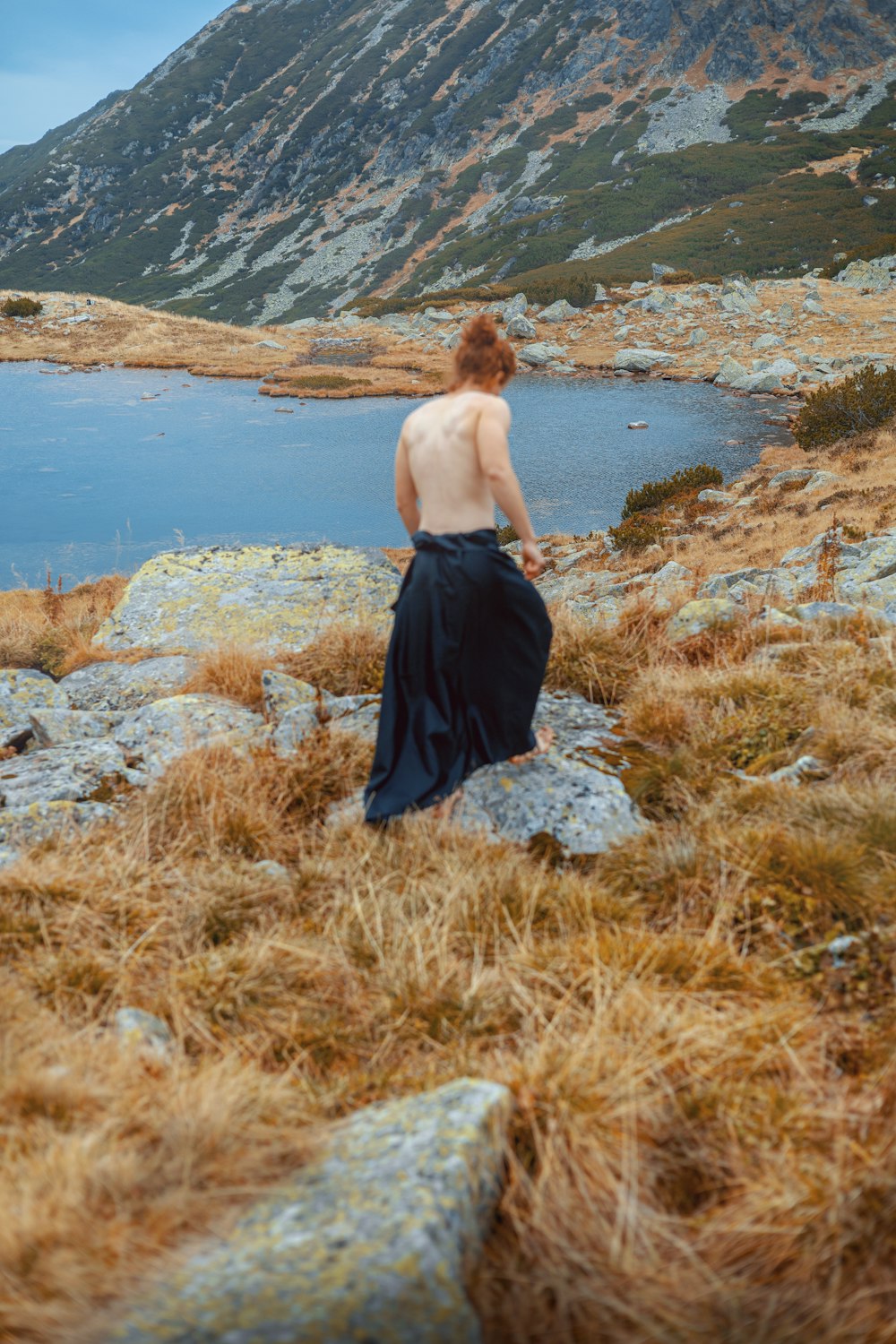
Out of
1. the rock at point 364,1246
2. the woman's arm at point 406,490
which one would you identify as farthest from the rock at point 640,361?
the rock at point 364,1246

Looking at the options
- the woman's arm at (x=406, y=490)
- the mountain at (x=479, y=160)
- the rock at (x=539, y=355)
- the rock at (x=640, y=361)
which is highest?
the mountain at (x=479, y=160)

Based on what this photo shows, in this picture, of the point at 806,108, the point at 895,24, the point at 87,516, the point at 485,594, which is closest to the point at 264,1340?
the point at 485,594

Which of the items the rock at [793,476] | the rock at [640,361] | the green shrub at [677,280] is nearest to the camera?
the rock at [793,476]

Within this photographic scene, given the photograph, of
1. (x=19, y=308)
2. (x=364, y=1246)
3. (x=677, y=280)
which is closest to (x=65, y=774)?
(x=364, y=1246)

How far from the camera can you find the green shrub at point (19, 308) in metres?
35.1

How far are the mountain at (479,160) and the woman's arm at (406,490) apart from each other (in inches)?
1606

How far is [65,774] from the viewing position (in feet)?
14.5

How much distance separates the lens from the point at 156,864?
137 inches

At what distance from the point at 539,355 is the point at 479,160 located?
2758 inches

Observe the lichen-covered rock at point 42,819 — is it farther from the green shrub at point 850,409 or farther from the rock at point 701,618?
the green shrub at point 850,409

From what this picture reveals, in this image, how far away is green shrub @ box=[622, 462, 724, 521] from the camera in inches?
642

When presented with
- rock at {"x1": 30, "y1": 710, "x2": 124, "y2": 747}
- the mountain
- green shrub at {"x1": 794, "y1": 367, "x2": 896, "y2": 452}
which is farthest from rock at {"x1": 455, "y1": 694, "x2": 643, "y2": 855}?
the mountain

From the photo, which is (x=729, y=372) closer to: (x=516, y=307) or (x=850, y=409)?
(x=850, y=409)

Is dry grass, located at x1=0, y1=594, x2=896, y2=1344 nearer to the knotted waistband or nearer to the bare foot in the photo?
the bare foot
